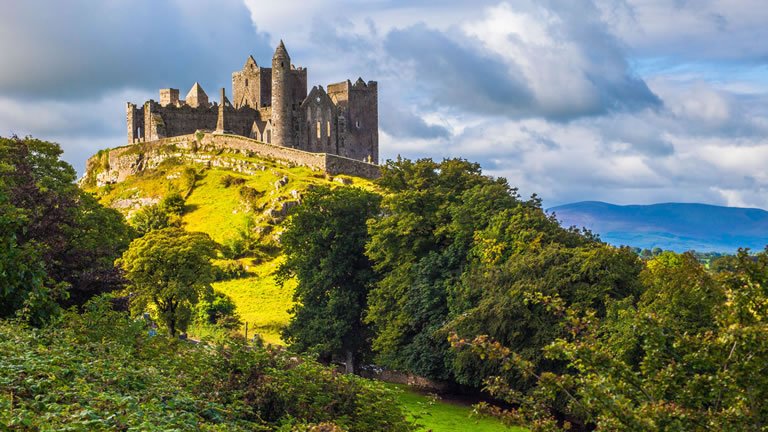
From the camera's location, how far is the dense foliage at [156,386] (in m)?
13.3

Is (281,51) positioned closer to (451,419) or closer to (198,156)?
(198,156)

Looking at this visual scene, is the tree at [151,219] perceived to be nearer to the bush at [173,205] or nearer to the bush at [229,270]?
the bush at [173,205]

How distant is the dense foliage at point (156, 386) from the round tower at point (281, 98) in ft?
243

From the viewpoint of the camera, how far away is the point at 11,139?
44812 millimetres

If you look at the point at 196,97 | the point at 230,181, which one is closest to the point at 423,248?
the point at 230,181

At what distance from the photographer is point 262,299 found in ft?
230

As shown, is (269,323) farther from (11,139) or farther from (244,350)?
(244,350)

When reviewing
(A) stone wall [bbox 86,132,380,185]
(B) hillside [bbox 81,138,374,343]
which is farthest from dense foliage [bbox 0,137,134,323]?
(A) stone wall [bbox 86,132,380,185]

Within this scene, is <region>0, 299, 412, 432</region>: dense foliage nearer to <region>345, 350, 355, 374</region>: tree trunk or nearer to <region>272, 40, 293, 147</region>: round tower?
<region>345, 350, 355, 374</region>: tree trunk

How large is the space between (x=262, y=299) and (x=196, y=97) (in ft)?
156

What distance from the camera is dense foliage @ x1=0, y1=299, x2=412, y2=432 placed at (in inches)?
525

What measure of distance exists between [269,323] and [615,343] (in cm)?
3673

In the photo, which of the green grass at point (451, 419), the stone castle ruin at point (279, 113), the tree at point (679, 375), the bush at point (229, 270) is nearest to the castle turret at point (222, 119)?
the stone castle ruin at point (279, 113)

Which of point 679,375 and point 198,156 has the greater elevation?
point 198,156
